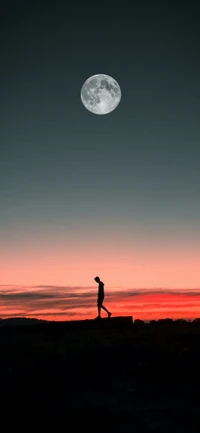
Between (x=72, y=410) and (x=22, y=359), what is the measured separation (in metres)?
4.57

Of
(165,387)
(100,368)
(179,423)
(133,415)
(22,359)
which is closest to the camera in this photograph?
(179,423)

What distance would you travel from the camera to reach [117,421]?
5805 millimetres

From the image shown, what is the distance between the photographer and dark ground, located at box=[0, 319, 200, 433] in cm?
586

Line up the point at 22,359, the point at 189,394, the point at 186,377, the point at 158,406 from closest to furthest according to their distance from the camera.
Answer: the point at 158,406 < the point at 189,394 < the point at 186,377 < the point at 22,359

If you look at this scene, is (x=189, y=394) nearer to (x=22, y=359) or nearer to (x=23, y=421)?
(x=23, y=421)

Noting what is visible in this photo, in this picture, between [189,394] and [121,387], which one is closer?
[189,394]

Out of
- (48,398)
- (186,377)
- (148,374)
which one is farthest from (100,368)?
(48,398)

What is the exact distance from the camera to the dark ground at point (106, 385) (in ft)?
19.2

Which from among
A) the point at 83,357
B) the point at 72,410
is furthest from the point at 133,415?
the point at 83,357

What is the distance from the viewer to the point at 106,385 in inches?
321

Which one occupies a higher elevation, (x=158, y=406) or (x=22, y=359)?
(x=22, y=359)

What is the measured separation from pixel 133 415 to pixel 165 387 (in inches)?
75.8

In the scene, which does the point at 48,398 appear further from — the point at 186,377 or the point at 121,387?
the point at 186,377

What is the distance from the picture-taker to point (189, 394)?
24.1ft
